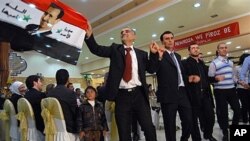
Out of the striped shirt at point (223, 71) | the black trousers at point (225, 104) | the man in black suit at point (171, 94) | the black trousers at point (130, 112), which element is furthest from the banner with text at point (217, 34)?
the black trousers at point (130, 112)

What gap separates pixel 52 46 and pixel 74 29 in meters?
0.32

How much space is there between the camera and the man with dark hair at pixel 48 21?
9.45 ft

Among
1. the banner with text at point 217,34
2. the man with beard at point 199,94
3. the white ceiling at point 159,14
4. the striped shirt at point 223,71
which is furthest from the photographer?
the banner with text at point 217,34

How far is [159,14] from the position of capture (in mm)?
8398

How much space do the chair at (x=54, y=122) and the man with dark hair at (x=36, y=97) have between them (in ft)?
1.53

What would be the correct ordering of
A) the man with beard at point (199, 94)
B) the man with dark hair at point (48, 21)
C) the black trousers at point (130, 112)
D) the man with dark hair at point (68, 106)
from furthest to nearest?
the man with beard at point (199, 94) → the man with dark hair at point (68, 106) → the man with dark hair at point (48, 21) → the black trousers at point (130, 112)

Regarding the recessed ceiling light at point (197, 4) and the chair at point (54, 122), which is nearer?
the chair at point (54, 122)

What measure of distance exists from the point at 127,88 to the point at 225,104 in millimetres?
1831

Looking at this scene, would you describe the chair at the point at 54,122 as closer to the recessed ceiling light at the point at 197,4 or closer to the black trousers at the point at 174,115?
the black trousers at the point at 174,115

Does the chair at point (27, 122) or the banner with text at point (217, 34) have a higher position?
the banner with text at point (217, 34)

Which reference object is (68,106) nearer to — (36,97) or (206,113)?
(36,97)

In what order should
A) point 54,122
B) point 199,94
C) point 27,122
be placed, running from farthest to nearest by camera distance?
point 199,94
point 27,122
point 54,122

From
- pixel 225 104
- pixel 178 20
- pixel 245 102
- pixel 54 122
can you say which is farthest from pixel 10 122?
pixel 178 20

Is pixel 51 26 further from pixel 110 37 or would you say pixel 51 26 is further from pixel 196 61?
pixel 110 37
